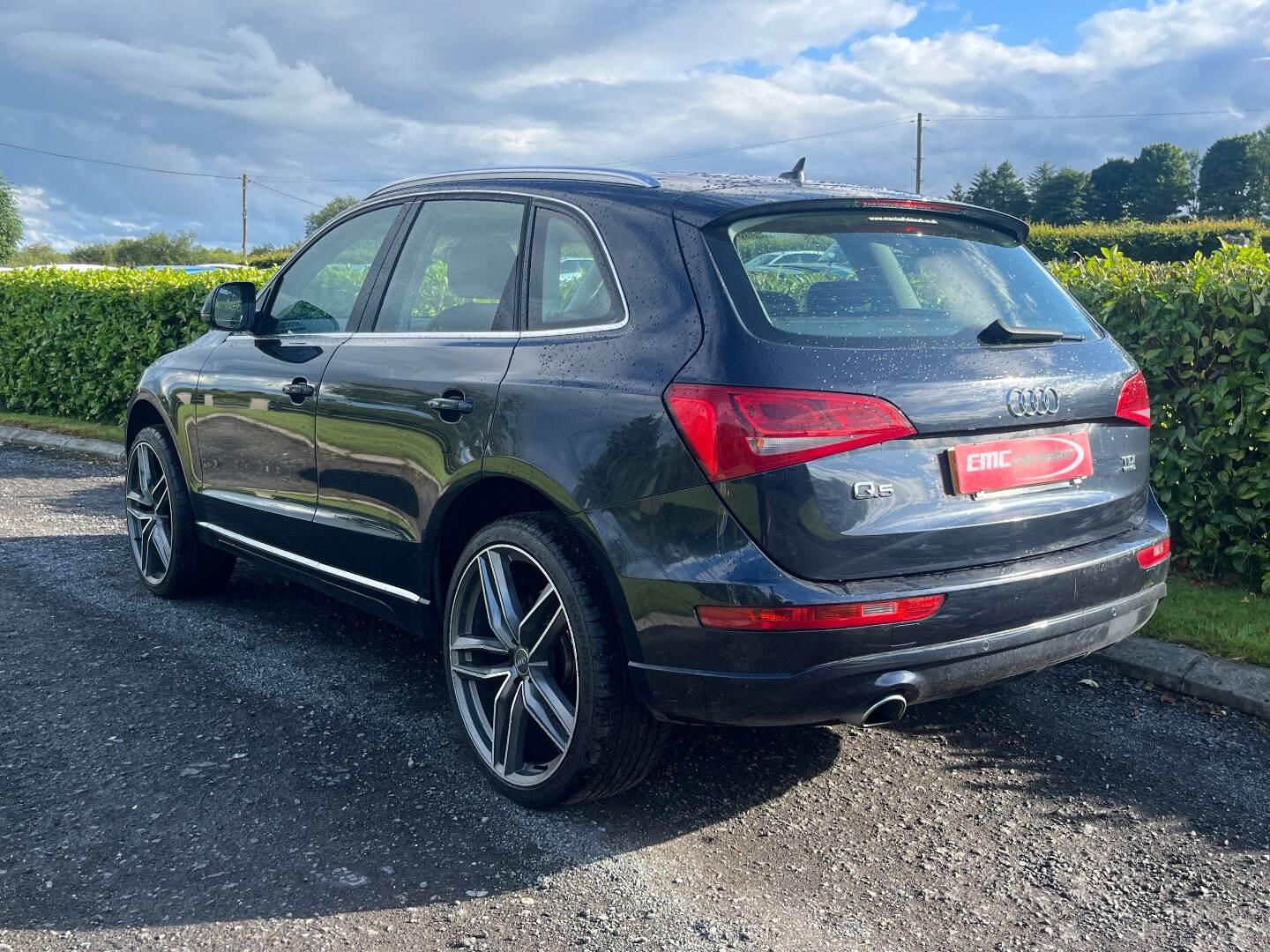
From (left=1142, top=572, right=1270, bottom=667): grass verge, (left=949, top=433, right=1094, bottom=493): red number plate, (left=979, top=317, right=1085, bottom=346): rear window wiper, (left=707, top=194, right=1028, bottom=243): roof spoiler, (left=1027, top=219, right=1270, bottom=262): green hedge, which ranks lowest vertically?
(left=1142, top=572, right=1270, bottom=667): grass verge

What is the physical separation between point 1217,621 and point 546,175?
3.35 metres

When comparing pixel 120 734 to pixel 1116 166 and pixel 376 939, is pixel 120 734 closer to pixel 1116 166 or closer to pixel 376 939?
pixel 376 939

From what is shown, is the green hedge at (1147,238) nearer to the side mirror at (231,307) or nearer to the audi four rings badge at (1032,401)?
the side mirror at (231,307)

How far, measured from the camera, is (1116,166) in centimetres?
11600

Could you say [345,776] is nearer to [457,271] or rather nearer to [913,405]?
[457,271]

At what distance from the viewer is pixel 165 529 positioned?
18.4ft

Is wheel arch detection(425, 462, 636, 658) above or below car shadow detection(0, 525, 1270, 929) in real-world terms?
above

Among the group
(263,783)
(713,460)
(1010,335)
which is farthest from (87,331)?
(1010,335)

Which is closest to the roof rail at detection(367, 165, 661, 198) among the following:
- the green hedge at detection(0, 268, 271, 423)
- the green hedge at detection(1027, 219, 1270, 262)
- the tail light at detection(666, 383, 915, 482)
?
the tail light at detection(666, 383, 915, 482)

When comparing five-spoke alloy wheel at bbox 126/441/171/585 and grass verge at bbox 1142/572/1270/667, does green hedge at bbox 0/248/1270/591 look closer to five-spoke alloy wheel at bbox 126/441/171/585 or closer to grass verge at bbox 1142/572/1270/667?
grass verge at bbox 1142/572/1270/667

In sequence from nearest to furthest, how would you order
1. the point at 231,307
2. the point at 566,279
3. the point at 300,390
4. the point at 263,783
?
the point at 566,279 → the point at 263,783 → the point at 300,390 → the point at 231,307

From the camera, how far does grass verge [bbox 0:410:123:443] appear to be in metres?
11.3

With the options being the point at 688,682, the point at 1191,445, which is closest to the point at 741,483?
the point at 688,682

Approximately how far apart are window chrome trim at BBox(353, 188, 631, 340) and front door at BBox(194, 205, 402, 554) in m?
0.22
